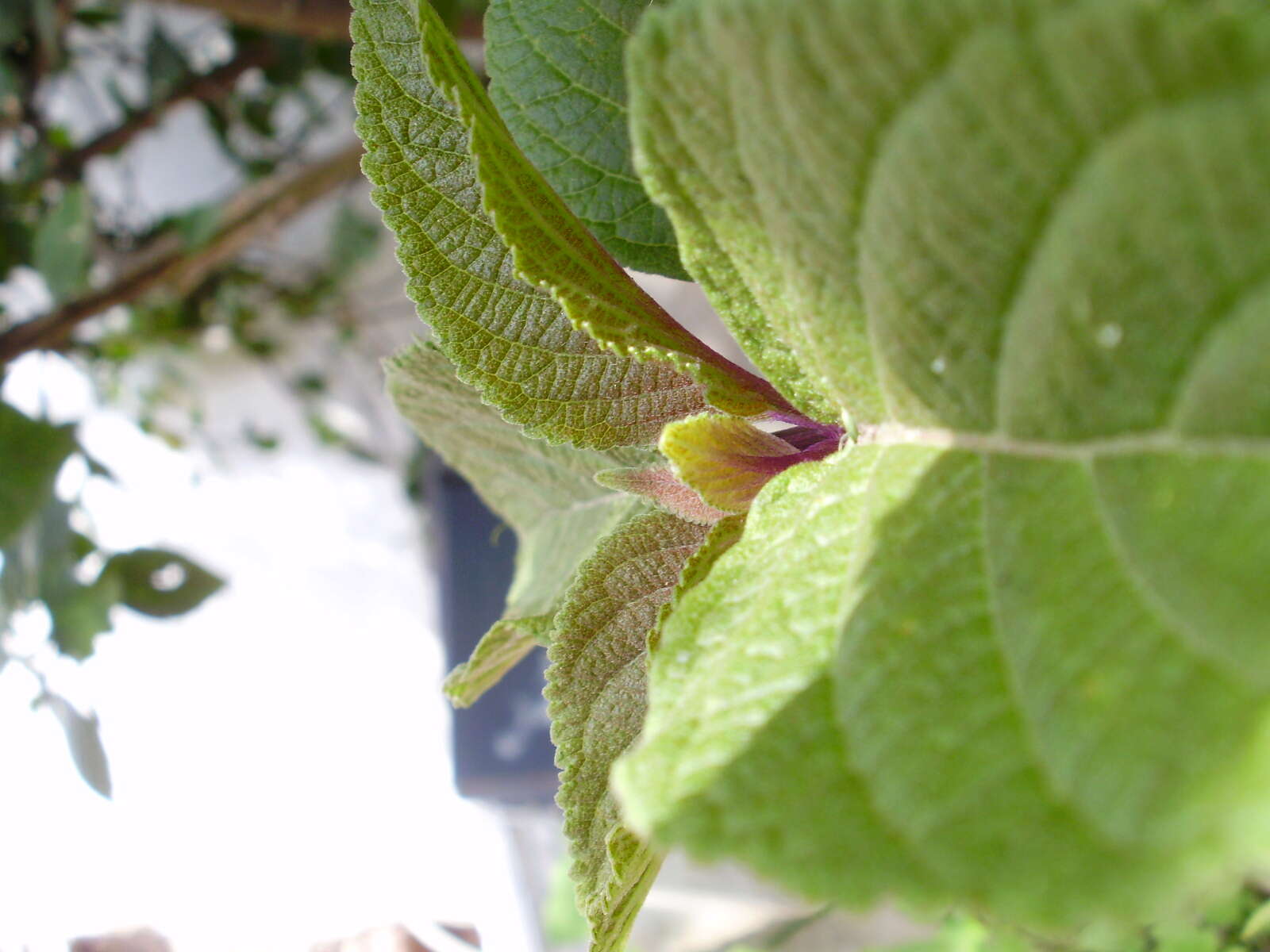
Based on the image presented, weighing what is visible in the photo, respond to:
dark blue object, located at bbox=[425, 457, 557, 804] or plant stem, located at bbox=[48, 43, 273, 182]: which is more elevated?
plant stem, located at bbox=[48, 43, 273, 182]

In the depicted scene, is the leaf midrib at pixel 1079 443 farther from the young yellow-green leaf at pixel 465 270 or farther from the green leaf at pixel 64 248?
the green leaf at pixel 64 248

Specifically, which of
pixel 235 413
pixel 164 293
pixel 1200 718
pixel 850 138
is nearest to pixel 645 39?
pixel 850 138

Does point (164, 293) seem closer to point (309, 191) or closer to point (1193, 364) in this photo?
point (309, 191)

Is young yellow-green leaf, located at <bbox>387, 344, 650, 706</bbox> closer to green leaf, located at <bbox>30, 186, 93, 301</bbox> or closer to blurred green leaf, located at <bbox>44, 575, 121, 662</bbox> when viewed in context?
blurred green leaf, located at <bbox>44, 575, 121, 662</bbox>

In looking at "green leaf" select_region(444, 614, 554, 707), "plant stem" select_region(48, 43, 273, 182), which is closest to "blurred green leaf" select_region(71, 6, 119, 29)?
"plant stem" select_region(48, 43, 273, 182)

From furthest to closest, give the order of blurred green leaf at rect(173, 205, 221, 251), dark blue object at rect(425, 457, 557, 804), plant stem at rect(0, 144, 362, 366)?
dark blue object at rect(425, 457, 557, 804) < blurred green leaf at rect(173, 205, 221, 251) < plant stem at rect(0, 144, 362, 366)

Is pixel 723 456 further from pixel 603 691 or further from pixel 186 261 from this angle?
pixel 186 261

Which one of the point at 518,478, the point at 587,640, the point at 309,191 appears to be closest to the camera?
the point at 587,640
